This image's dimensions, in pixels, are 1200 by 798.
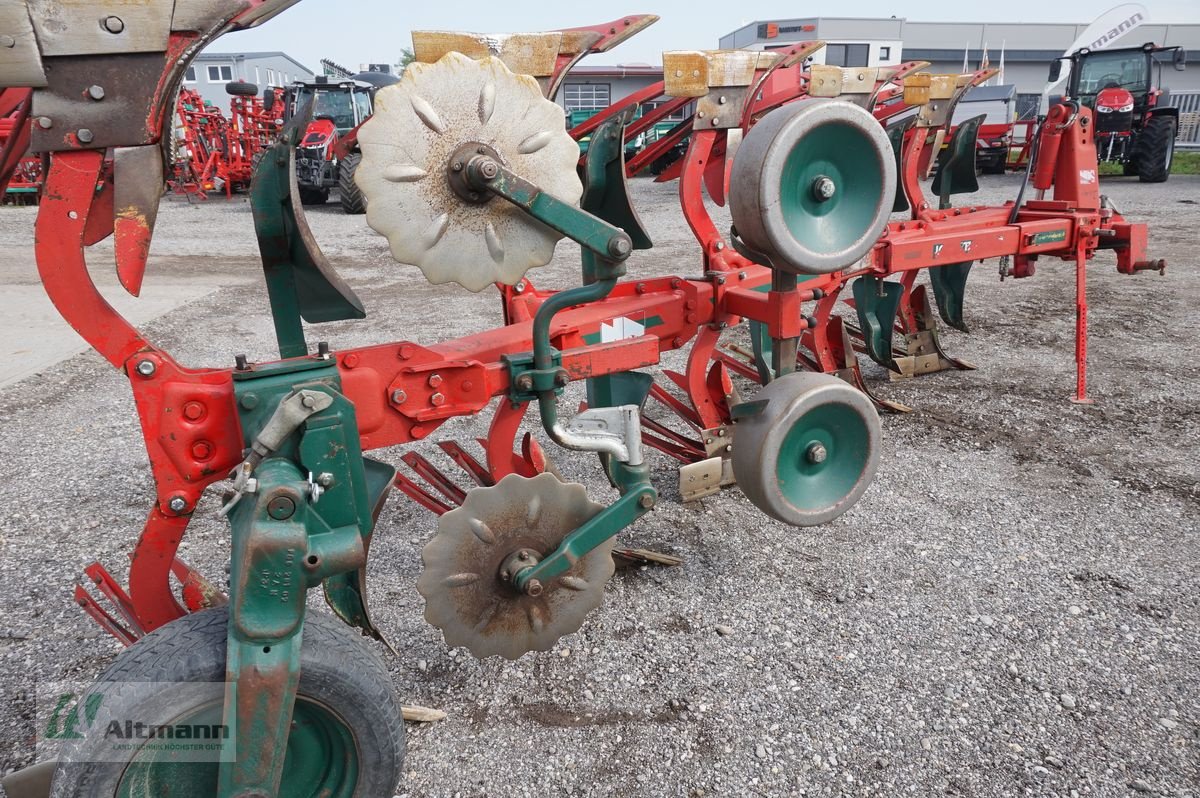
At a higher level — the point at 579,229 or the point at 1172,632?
the point at 579,229

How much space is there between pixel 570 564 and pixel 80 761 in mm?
1123

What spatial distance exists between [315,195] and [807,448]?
14485mm

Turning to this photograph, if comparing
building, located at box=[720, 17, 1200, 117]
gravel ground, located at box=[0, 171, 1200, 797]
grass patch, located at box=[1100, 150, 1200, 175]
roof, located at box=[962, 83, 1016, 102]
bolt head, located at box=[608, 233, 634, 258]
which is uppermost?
building, located at box=[720, 17, 1200, 117]

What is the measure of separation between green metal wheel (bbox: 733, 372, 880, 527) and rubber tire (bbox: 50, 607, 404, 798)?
1293 mm

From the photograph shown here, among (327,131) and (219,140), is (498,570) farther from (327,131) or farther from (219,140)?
(219,140)

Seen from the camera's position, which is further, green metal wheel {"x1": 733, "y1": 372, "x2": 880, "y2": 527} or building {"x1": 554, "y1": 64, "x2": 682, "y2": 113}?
building {"x1": 554, "y1": 64, "x2": 682, "y2": 113}

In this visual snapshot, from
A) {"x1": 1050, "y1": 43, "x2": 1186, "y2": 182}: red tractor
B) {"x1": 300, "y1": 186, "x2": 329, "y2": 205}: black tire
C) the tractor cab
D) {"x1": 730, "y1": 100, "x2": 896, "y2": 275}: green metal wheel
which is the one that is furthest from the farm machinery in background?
{"x1": 1050, "y1": 43, "x2": 1186, "y2": 182}: red tractor

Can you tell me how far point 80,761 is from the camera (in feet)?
4.96

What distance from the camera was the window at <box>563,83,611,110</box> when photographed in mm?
31625

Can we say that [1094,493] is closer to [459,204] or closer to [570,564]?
[570,564]

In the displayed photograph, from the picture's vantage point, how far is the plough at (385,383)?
5.15 ft

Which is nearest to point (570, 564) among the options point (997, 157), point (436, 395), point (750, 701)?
point (436, 395)

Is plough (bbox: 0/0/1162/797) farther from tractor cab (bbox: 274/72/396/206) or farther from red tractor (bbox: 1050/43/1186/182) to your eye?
red tractor (bbox: 1050/43/1186/182)

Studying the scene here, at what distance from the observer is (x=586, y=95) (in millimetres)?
32875
